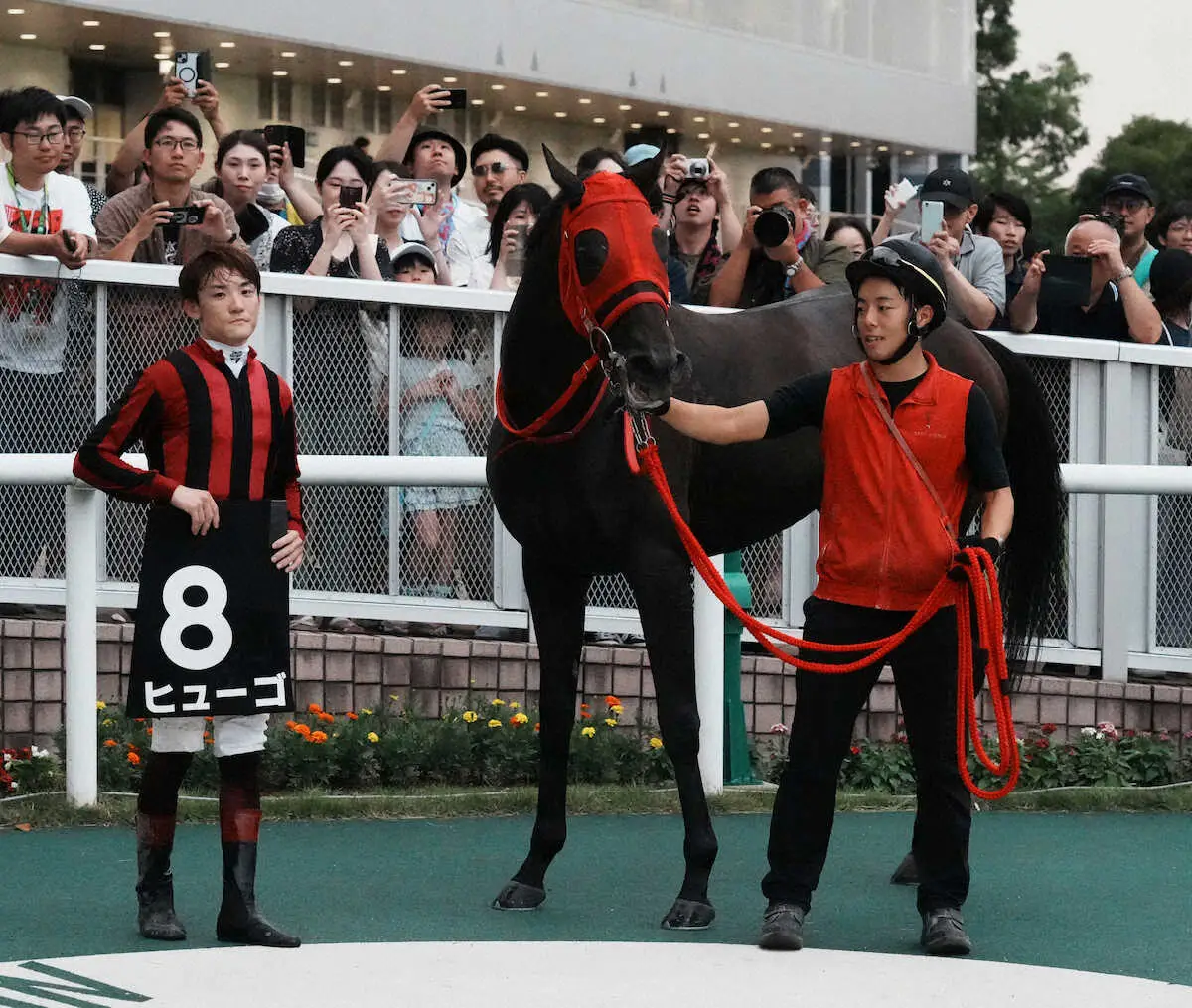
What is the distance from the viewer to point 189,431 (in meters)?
4.41

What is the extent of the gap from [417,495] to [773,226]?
61.1 inches

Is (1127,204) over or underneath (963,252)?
over

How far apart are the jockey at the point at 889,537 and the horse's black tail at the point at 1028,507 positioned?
1.42 meters

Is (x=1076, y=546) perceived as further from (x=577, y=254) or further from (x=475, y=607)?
(x=577, y=254)

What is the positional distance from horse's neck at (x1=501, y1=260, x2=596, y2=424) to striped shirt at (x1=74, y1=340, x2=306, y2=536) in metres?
0.63

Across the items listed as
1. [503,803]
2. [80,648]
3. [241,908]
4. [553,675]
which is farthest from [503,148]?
[241,908]

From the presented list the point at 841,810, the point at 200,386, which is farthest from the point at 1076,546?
the point at 200,386

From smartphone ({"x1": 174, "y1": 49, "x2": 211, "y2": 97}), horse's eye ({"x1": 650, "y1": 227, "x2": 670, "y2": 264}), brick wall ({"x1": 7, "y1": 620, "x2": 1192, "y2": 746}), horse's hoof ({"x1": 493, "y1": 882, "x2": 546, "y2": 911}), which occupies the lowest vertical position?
horse's hoof ({"x1": 493, "y1": 882, "x2": 546, "y2": 911})

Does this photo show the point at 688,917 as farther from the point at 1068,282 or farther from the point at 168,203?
the point at 1068,282

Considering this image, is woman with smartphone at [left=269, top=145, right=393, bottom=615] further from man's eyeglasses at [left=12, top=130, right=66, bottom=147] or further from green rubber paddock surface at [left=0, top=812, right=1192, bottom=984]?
green rubber paddock surface at [left=0, top=812, right=1192, bottom=984]

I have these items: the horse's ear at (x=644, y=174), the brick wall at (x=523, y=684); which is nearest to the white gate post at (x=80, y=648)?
the brick wall at (x=523, y=684)

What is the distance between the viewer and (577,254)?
14.7 feet

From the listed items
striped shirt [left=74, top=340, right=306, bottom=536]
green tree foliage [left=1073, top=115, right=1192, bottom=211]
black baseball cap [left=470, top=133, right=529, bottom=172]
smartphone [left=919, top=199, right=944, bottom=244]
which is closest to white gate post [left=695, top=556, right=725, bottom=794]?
striped shirt [left=74, top=340, right=306, bottom=536]

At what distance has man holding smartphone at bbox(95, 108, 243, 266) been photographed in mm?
7379
